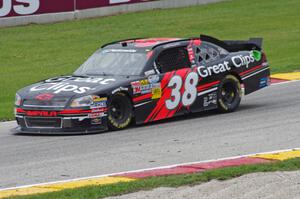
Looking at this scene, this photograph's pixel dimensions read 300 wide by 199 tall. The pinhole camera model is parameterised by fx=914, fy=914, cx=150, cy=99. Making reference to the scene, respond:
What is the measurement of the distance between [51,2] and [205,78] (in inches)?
603

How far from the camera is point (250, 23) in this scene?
33062mm

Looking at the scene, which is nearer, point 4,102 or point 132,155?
point 132,155

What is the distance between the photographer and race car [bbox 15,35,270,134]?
46.9ft

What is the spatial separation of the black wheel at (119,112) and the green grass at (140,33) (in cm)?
682

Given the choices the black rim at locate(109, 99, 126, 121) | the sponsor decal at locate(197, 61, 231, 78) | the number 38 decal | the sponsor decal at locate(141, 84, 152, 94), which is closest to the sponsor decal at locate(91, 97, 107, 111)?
the black rim at locate(109, 99, 126, 121)

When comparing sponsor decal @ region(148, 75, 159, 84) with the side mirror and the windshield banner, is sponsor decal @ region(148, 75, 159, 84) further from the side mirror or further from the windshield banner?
the windshield banner

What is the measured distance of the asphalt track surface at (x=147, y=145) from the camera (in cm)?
1159

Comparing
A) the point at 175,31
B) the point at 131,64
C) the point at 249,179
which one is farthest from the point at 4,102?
the point at 175,31

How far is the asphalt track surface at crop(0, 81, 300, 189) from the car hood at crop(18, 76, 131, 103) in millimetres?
655

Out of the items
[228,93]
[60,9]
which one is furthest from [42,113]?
[60,9]

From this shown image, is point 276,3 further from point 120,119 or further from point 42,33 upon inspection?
point 120,119

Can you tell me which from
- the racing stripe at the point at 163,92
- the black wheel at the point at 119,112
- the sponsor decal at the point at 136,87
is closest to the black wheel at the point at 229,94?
the racing stripe at the point at 163,92

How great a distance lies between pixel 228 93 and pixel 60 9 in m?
15.7

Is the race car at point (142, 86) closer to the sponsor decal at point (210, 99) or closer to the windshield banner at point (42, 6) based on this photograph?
the sponsor decal at point (210, 99)
